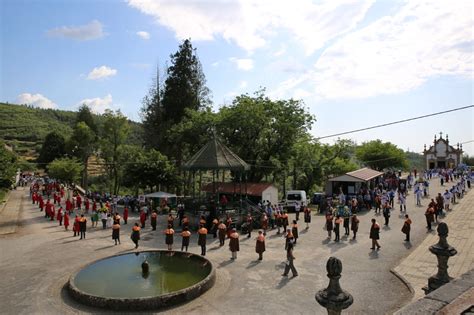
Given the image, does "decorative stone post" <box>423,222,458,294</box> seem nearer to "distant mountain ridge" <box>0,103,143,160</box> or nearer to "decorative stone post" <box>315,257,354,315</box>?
"decorative stone post" <box>315,257,354,315</box>

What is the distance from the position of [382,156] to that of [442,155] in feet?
41.3

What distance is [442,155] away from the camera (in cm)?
6266

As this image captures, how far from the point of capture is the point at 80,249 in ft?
58.2

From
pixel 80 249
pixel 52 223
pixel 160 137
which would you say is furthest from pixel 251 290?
pixel 160 137

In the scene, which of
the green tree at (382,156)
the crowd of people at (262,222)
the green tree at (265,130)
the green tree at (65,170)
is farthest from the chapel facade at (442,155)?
the green tree at (65,170)

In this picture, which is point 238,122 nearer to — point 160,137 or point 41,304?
point 160,137

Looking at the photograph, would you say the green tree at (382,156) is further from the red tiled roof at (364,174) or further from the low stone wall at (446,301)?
the low stone wall at (446,301)

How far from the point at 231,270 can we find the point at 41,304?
660 centimetres

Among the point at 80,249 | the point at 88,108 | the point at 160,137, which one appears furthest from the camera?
the point at 88,108

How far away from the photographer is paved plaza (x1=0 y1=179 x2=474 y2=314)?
10883mm

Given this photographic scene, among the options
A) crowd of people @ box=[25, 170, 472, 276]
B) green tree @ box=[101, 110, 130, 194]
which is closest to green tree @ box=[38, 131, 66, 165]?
green tree @ box=[101, 110, 130, 194]

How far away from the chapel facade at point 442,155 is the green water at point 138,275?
195ft

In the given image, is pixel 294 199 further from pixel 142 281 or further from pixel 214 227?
pixel 142 281

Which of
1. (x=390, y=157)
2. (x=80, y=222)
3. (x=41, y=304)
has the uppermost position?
(x=390, y=157)
